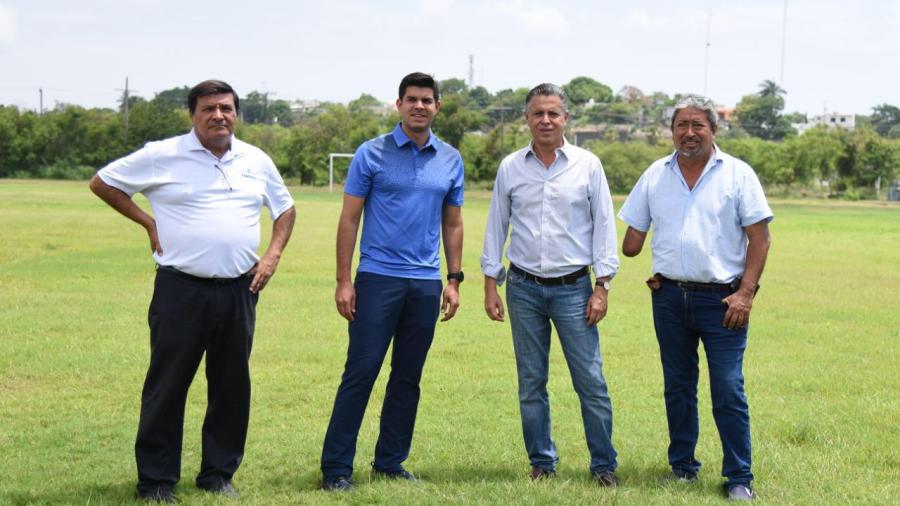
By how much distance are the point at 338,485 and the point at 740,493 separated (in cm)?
212

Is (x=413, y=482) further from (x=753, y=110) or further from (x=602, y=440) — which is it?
(x=753, y=110)

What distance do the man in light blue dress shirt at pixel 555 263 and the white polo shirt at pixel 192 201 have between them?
4.72ft

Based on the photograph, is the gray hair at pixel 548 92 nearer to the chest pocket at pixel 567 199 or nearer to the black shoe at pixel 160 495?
the chest pocket at pixel 567 199

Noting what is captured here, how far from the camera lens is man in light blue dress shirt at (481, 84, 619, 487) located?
5.85m

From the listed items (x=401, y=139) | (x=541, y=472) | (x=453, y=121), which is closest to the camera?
(x=401, y=139)

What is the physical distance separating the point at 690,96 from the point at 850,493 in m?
2.32

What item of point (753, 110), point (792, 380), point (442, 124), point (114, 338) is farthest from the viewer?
point (753, 110)

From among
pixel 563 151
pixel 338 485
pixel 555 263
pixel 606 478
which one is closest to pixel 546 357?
pixel 555 263

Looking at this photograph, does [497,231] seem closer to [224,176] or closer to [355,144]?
[224,176]

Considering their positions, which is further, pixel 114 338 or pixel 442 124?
pixel 442 124

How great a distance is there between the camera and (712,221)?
18.8ft

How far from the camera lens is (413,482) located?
5.83m

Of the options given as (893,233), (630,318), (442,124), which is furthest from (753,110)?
(630,318)

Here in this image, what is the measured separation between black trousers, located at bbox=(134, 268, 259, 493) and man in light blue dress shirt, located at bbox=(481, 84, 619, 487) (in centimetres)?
147
